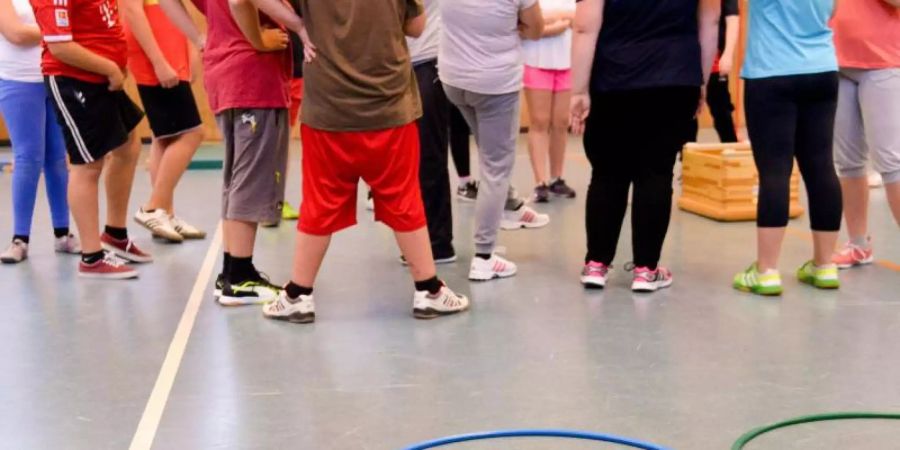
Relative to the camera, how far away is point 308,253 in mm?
3576

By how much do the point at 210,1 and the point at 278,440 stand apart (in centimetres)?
181

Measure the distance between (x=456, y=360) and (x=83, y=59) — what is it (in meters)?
2.00

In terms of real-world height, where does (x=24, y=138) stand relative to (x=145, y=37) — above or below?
below

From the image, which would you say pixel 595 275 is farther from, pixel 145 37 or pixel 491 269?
pixel 145 37

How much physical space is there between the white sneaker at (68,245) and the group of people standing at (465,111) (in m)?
0.40

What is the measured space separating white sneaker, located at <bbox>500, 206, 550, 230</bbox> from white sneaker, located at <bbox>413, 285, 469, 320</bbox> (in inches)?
62.9

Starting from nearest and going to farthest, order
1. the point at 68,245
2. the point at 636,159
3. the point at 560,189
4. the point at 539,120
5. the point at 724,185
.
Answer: the point at 636,159 → the point at 68,245 → the point at 724,185 → the point at 539,120 → the point at 560,189

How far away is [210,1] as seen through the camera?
375 cm

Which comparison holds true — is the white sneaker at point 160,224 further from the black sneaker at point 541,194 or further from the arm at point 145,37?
the black sneaker at point 541,194

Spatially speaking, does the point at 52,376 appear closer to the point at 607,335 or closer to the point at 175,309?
the point at 175,309

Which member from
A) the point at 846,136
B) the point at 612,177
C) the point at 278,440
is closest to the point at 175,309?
the point at 278,440

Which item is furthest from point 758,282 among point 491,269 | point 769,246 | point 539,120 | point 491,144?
point 539,120

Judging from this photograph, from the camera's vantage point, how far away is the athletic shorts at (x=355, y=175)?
347 cm

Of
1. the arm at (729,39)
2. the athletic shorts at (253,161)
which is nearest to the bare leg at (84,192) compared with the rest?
the athletic shorts at (253,161)
